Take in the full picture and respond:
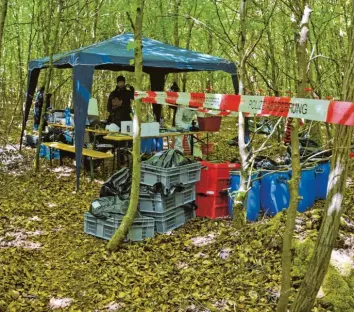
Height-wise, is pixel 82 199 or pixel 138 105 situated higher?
pixel 138 105

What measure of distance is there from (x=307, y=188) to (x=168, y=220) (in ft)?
6.75

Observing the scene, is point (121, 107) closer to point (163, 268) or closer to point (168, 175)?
point (168, 175)

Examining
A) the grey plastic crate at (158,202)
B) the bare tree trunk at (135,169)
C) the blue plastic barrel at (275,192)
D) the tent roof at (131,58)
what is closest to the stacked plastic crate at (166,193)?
the grey plastic crate at (158,202)

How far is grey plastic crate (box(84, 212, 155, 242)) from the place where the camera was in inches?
191

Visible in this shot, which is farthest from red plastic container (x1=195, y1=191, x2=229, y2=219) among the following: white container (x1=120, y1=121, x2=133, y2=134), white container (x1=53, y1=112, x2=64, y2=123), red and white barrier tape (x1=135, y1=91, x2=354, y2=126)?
white container (x1=53, y1=112, x2=64, y2=123)

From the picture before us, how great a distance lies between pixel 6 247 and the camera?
4.64 metres

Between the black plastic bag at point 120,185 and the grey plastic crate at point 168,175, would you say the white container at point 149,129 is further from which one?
the grey plastic crate at point 168,175

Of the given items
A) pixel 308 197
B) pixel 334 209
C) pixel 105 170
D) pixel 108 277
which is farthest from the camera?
pixel 105 170

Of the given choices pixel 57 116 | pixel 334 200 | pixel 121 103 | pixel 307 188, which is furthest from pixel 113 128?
pixel 334 200

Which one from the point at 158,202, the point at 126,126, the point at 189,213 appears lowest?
the point at 189,213

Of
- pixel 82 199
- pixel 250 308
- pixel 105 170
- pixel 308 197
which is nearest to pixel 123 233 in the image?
pixel 250 308

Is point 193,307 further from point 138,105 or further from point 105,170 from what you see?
point 105,170

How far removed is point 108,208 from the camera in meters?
5.02

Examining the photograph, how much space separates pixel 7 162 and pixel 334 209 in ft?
26.3
